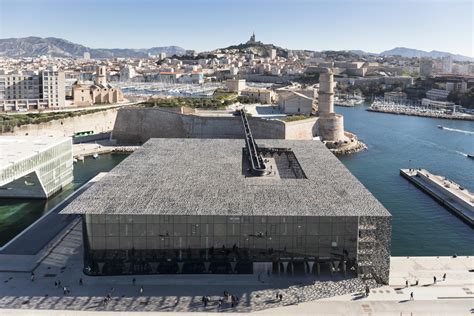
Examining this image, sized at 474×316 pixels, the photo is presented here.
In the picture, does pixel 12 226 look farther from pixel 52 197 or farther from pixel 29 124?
pixel 29 124

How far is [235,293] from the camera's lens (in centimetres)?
927

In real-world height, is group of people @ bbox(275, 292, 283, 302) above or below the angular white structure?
below

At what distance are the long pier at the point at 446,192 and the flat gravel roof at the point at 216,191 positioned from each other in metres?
4.73

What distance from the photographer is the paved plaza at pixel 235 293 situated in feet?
28.7

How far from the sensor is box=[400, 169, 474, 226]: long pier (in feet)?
51.3

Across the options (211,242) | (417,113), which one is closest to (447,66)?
(417,113)

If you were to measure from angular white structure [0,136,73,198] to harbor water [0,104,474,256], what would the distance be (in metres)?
0.36

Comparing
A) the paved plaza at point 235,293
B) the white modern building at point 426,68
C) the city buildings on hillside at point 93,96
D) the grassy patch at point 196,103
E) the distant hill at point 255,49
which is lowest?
the paved plaza at point 235,293

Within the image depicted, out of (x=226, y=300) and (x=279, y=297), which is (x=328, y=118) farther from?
(x=226, y=300)

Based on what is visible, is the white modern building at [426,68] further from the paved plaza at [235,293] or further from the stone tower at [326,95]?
the paved plaza at [235,293]

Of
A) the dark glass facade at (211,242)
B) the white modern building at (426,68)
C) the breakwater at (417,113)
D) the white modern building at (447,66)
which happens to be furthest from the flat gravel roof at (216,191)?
the white modern building at (447,66)

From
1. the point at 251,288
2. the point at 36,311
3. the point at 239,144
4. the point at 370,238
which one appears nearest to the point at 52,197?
the point at 239,144

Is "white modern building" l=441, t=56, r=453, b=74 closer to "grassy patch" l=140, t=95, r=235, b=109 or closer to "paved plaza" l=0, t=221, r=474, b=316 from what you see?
"grassy patch" l=140, t=95, r=235, b=109

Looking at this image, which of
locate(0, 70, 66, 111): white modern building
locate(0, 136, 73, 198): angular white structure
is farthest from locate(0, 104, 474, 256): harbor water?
locate(0, 70, 66, 111): white modern building
